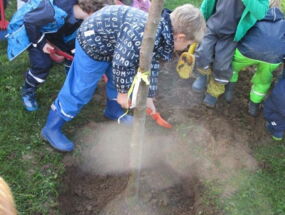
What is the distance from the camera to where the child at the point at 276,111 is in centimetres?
372

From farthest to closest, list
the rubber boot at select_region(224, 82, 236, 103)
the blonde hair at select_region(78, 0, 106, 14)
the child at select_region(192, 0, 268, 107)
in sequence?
the rubber boot at select_region(224, 82, 236, 103)
the child at select_region(192, 0, 268, 107)
the blonde hair at select_region(78, 0, 106, 14)

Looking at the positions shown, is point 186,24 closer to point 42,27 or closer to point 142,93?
point 142,93

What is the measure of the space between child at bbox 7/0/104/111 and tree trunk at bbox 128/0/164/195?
3.85 feet

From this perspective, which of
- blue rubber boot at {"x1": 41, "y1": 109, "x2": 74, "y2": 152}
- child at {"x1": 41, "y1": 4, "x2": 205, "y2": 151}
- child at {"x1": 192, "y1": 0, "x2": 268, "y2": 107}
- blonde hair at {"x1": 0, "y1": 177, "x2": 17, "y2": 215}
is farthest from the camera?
child at {"x1": 192, "y1": 0, "x2": 268, "y2": 107}

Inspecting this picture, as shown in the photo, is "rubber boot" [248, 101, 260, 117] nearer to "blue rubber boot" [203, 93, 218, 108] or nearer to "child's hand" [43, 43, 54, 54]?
"blue rubber boot" [203, 93, 218, 108]

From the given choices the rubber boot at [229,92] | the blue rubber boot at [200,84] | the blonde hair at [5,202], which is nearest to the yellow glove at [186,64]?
the blue rubber boot at [200,84]

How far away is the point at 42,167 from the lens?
3330 millimetres

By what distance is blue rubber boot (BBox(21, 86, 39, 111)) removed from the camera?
12.6 feet

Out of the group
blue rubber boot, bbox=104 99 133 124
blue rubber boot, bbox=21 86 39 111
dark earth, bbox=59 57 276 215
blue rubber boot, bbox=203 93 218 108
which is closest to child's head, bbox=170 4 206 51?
dark earth, bbox=59 57 276 215

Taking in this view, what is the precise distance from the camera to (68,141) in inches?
139

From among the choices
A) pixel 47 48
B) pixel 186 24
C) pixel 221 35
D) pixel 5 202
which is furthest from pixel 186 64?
pixel 5 202

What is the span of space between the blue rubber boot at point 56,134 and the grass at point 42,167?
0.07 m

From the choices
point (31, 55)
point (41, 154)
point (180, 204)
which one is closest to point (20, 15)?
point (31, 55)

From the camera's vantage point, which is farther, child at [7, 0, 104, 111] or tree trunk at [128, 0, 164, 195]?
child at [7, 0, 104, 111]
